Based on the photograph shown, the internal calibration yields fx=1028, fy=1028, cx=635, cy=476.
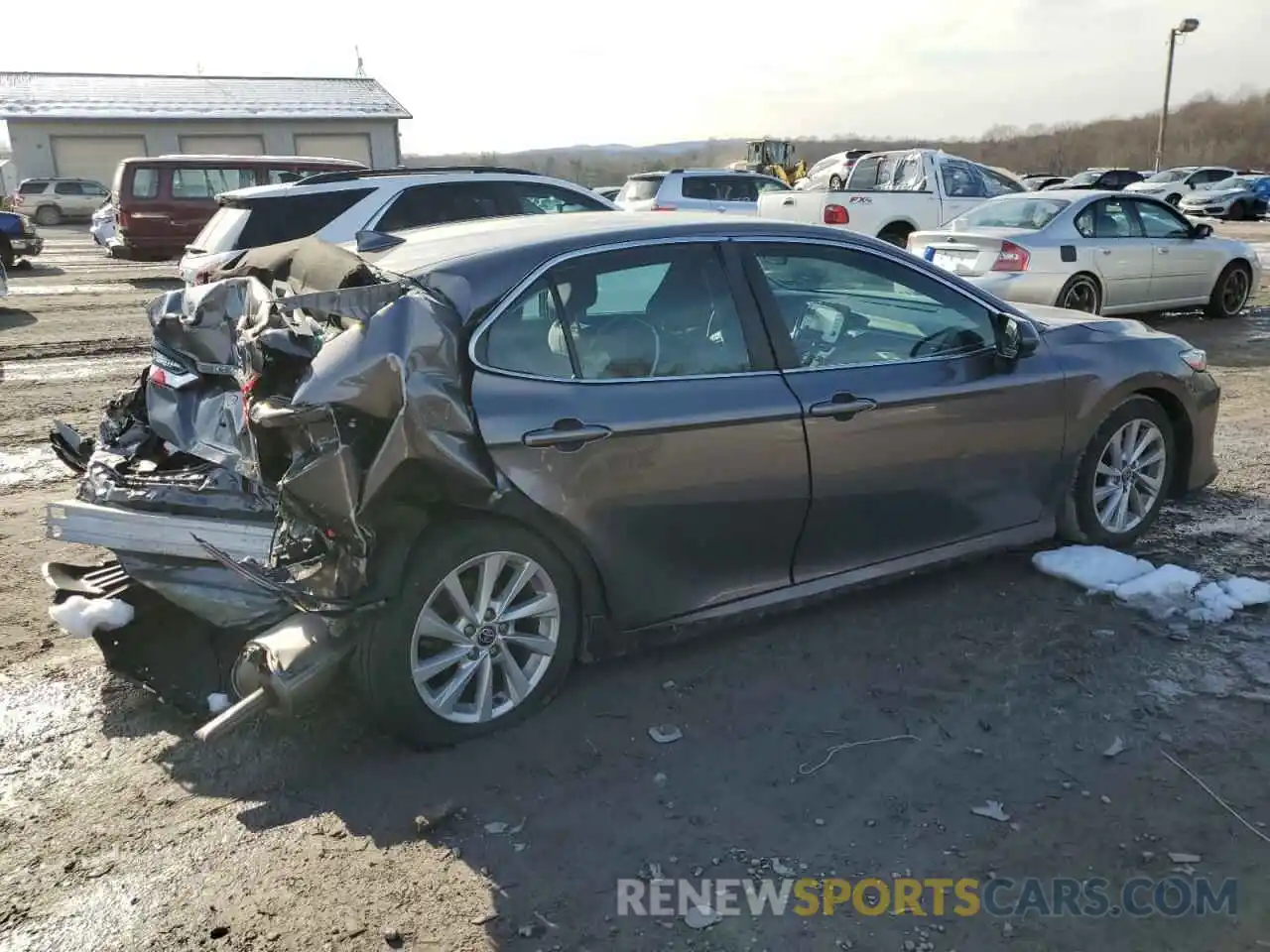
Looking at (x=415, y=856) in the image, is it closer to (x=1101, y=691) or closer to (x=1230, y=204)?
(x=1101, y=691)

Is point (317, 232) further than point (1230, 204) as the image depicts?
No

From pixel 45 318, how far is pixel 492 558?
1253cm

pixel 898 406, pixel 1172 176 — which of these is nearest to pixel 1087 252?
pixel 898 406

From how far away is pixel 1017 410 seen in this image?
4492mm

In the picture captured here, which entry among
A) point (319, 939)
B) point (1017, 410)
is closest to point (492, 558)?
point (319, 939)

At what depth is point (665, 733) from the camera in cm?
357

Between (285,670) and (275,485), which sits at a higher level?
(275,485)

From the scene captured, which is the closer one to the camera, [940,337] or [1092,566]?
[940,337]

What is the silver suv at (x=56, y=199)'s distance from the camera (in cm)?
3684

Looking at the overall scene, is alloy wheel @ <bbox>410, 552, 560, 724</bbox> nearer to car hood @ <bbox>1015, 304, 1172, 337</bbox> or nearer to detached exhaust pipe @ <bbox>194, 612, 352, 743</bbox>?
detached exhaust pipe @ <bbox>194, 612, 352, 743</bbox>

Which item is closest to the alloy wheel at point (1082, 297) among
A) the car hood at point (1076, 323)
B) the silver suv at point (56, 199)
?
the car hood at point (1076, 323)

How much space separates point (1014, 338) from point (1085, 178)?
3501 centimetres

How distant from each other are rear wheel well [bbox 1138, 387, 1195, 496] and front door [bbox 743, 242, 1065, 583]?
0.87 metres

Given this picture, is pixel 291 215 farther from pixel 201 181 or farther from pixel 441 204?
pixel 201 181
